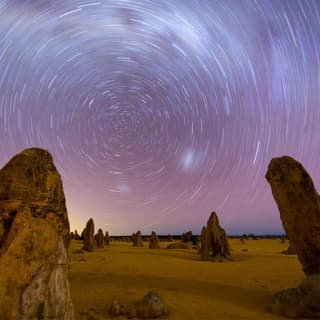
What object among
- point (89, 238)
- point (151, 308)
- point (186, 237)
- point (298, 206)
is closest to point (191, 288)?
point (151, 308)

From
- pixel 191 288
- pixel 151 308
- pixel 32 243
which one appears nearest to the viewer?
pixel 32 243

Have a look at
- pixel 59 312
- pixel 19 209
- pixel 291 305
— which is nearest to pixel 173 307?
pixel 291 305

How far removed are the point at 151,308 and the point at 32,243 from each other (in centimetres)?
385

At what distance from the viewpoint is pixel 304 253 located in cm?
1159

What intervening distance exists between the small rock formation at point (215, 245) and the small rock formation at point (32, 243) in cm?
1795

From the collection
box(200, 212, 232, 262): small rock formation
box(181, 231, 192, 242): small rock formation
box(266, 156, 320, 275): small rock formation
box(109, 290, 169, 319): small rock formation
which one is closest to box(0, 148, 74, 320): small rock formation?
box(109, 290, 169, 319): small rock formation

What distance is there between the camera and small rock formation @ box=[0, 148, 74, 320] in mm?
5539

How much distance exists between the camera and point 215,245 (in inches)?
934

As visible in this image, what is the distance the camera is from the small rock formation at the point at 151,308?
816 cm

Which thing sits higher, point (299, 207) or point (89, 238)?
point (299, 207)

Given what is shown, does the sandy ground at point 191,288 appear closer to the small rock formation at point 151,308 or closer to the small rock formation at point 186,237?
the small rock formation at point 151,308

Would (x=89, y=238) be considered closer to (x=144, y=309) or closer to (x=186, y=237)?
(x=186, y=237)

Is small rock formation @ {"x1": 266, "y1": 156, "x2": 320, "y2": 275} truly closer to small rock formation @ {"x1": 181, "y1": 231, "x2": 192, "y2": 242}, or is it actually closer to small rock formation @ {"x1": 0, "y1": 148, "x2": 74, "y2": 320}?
small rock formation @ {"x1": 0, "y1": 148, "x2": 74, "y2": 320}

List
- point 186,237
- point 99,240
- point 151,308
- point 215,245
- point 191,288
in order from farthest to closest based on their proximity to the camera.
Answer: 1. point 186,237
2. point 99,240
3. point 215,245
4. point 191,288
5. point 151,308
